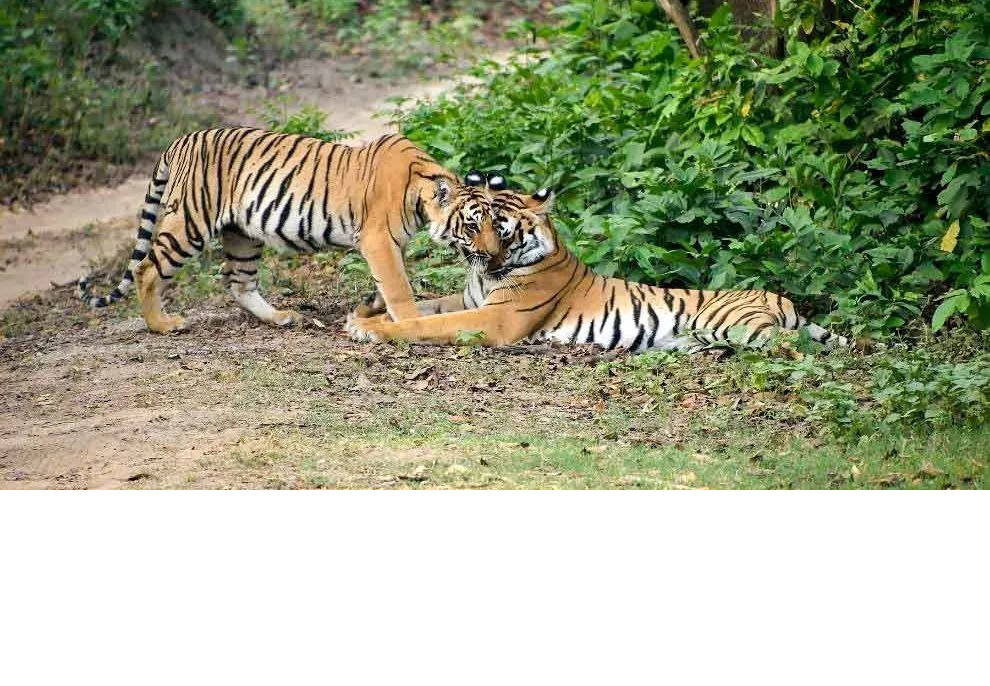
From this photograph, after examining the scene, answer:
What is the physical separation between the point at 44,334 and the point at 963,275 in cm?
326

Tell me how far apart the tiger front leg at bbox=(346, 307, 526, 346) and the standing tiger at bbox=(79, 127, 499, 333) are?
8cm

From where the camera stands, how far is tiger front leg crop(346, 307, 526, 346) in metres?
5.18

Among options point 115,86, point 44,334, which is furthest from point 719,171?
point 115,86

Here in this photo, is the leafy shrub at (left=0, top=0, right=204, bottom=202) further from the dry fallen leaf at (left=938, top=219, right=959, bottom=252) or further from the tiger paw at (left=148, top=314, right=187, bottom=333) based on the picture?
the dry fallen leaf at (left=938, top=219, right=959, bottom=252)

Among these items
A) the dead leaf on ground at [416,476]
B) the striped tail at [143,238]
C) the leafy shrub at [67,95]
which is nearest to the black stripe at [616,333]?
the dead leaf on ground at [416,476]

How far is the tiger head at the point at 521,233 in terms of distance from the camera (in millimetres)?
5299

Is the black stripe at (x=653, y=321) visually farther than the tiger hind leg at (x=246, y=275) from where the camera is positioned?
No

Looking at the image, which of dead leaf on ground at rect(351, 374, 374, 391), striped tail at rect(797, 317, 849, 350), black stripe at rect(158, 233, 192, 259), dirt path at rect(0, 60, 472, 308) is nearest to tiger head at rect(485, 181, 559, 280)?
dead leaf on ground at rect(351, 374, 374, 391)

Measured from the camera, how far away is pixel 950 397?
14.0 ft

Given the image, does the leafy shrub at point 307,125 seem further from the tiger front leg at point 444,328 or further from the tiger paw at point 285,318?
the tiger front leg at point 444,328

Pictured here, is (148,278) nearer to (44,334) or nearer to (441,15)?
(44,334)

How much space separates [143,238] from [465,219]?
4.11 ft

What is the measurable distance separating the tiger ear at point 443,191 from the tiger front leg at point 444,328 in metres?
0.39
